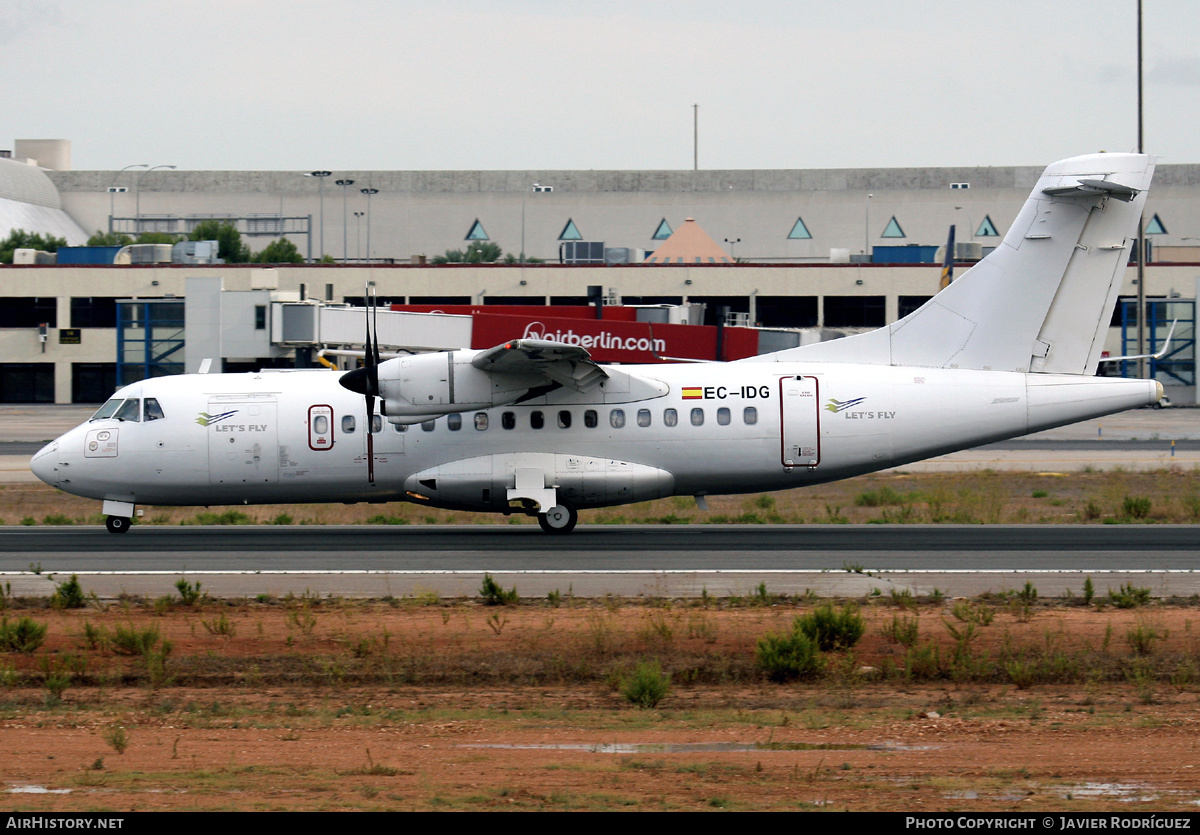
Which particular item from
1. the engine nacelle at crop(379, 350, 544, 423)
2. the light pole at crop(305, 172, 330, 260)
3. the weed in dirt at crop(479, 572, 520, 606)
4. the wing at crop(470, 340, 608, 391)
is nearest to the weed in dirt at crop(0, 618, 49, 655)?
the weed in dirt at crop(479, 572, 520, 606)

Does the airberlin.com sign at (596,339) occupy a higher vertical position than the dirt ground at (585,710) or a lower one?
higher

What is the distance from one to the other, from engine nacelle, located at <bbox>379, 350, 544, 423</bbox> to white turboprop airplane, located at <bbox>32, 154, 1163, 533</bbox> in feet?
0.31

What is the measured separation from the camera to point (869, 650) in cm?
1419

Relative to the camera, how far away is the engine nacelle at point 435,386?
21.7m

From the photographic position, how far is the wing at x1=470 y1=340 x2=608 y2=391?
21219mm

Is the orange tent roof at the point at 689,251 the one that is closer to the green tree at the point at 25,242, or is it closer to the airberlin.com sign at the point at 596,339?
the airberlin.com sign at the point at 596,339

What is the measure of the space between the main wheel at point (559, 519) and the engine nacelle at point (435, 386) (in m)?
2.41

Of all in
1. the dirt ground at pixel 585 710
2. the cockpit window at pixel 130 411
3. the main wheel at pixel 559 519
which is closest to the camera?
the dirt ground at pixel 585 710

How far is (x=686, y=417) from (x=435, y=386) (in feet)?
15.7

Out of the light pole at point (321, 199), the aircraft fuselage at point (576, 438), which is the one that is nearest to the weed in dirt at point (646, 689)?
the aircraft fuselage at point (576, 438)

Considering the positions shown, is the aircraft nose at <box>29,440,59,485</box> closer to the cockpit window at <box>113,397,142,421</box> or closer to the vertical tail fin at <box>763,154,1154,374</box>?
the cockpit window at <box>113,397,142,421</box>

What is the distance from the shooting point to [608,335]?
1816 inches

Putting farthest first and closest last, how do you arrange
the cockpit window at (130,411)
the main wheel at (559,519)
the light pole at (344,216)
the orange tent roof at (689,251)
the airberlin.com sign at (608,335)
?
the light pole at (344,216)
the orange tent roof at (689,251)
the airberlin.com sign at (608,335)
the cockpit window at (130,411)
the main wheel at (559,519)
